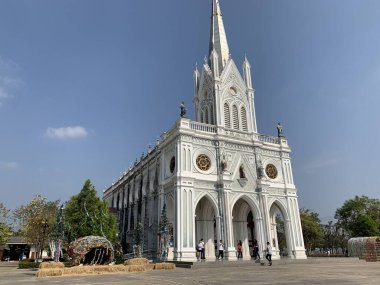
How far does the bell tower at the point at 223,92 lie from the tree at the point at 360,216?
27541mm

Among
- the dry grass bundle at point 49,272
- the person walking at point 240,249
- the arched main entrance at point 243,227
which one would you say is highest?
the arched main entrance at point 243,227

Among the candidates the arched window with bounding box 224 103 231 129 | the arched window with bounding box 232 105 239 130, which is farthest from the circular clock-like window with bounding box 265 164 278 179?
the arched window with bounding box 224 103 231 129

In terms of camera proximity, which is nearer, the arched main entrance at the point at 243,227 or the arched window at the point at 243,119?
the arched main entrance at the point at 243,227

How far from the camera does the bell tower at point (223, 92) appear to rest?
3359 cm

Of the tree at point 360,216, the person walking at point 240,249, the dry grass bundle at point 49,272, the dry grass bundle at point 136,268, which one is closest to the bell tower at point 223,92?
the person walking at point 240,249

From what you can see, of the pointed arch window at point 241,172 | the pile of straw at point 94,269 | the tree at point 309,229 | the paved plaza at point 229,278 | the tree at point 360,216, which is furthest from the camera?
the tree at point 309,229

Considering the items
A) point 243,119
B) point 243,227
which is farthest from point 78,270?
point 243,119

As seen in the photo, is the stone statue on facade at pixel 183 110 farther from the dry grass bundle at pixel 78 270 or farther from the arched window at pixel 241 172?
the dry grass bundle at pixel 78 270

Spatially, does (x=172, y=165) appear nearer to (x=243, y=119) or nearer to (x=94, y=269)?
(x=243, y=119)

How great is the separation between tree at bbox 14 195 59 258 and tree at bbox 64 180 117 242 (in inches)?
231

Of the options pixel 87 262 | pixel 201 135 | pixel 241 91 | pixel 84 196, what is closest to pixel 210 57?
pixel 241 91

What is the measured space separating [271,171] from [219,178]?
A: 7326 mm

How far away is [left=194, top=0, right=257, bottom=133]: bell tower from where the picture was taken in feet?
110

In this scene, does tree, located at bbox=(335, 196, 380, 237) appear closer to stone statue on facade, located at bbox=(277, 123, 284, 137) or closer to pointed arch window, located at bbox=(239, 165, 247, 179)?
stone statue on facade, located at bbox=(277, 123, 284, 137)
